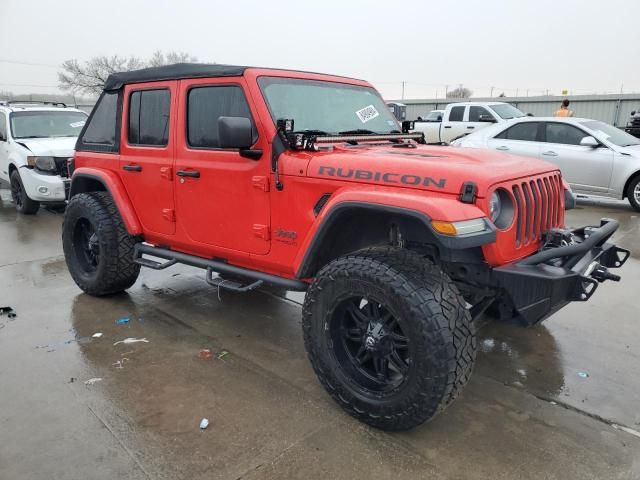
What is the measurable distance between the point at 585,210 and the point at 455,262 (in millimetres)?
6958

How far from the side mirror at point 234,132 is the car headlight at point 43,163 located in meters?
6.26

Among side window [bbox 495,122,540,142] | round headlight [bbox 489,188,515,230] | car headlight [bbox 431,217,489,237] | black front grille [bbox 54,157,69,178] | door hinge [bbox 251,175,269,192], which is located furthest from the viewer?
side window [bbox 495,122,540,142]

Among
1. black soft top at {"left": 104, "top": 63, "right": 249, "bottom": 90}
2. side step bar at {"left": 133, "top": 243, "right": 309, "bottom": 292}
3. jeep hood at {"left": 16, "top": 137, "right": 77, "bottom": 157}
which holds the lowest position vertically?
side step bar at {"left": 133, "top": 243, "right": 309, "bottom": 292}

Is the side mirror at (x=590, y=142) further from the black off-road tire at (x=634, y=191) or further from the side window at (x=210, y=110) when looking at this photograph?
the side window at (x=210, y=110)

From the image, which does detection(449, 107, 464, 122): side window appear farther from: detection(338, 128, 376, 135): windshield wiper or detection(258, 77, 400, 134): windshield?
detection(338, 128, 376, 135): windshield wiper

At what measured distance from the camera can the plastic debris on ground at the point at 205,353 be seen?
140 inches

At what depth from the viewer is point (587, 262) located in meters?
2.80

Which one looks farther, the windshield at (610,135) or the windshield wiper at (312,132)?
A: the windshield at (610,135)

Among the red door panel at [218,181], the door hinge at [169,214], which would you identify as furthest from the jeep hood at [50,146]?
the red door panel at [218,181]

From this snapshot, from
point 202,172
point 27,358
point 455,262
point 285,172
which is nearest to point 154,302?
point 27,358

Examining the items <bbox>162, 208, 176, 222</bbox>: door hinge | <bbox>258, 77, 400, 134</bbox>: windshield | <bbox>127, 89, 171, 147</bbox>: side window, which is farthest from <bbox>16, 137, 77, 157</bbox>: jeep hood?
<bbox>258, 77, 400, 134</bbox>: windshield

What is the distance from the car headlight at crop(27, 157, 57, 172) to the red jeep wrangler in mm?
4347

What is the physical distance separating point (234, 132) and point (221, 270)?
112 centimetres

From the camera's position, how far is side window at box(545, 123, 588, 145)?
8.52 m
